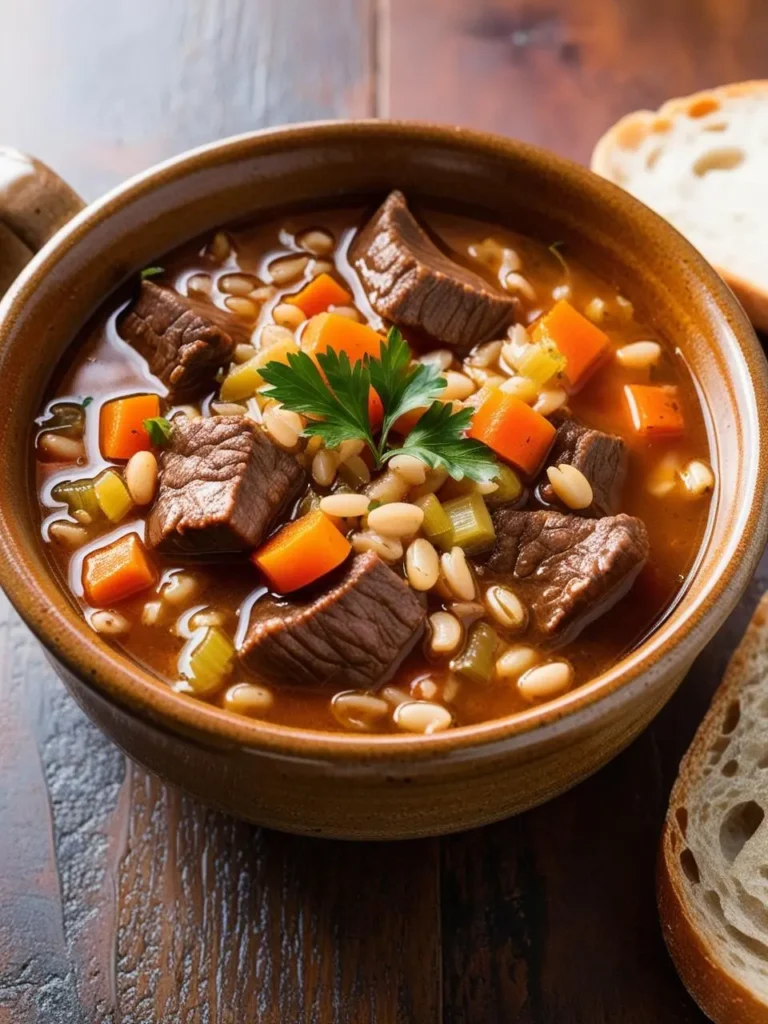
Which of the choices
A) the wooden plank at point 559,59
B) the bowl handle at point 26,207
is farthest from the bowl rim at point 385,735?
the wooden plank at point 559,59

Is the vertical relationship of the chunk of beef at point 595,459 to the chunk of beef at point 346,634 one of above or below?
above

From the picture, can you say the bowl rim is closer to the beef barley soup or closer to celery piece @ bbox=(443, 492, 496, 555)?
the beef barley soup

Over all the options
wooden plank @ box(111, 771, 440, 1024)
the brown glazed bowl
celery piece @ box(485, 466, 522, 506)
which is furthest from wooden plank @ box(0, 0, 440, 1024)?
celery piece @ box(485, 466, 522, 506)

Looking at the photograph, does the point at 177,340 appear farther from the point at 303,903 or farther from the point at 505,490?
the point at 303,903

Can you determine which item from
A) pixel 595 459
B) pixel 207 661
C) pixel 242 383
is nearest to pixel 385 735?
pixel 207 661

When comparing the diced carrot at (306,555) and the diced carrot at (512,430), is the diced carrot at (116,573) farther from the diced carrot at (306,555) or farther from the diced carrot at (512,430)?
the diced carrot at (512,430)

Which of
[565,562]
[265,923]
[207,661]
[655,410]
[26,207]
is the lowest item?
[265,923]

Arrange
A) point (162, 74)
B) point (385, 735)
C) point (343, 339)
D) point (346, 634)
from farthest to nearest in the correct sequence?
point (162, 74)
point (343, 339)
point (346, 634)
point (385, 735)
